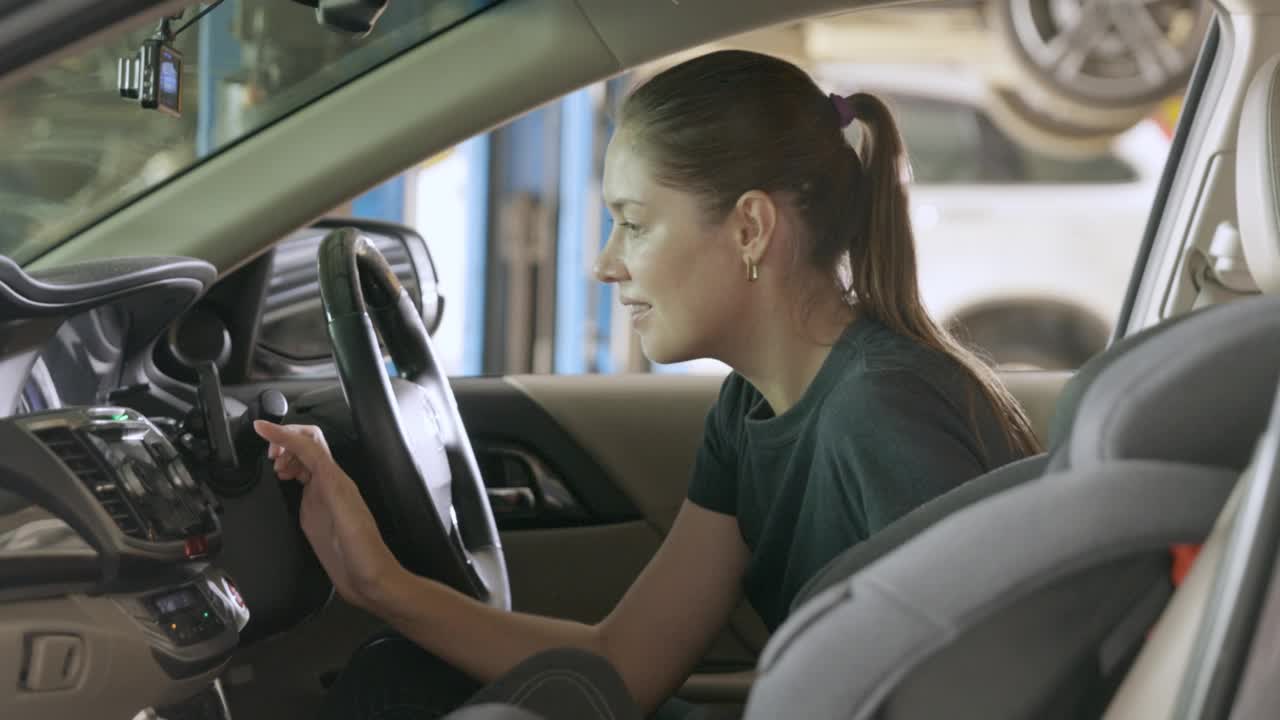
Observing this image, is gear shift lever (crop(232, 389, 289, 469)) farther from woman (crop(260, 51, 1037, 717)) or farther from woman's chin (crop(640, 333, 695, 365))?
woman's chin (crop(640, 333, 695, 365))

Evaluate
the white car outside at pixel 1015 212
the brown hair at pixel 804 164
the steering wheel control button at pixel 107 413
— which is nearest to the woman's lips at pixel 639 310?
the brown hair at pixel 804 164

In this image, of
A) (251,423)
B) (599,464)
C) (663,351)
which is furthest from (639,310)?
(599,464)

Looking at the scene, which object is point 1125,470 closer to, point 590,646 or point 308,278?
point 590,646

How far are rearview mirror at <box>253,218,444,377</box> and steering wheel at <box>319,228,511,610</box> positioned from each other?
405mm

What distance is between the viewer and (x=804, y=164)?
4.55ft

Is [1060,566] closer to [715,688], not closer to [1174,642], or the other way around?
[1174,642]

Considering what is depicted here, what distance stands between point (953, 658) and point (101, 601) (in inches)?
24.3

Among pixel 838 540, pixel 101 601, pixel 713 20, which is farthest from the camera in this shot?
pixel 713 20

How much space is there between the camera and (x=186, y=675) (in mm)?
1108

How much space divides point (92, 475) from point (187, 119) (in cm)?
50

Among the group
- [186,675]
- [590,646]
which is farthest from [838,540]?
[186,675]

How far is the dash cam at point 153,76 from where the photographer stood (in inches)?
45.7

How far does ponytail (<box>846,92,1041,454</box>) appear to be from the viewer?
1.37 meters

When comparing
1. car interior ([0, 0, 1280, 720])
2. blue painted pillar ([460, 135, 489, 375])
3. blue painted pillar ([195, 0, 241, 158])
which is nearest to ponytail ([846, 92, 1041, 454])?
car interior ([0, 0, 1280, 720])
